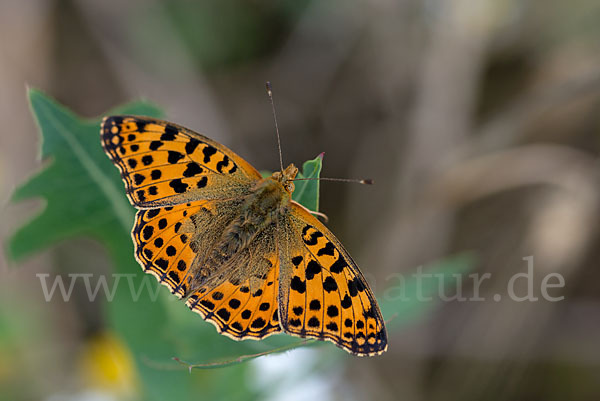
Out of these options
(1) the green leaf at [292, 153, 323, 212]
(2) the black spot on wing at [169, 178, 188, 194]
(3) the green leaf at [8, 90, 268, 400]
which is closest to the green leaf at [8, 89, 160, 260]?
(3) the green leaf at [8, 90, 268, 400]

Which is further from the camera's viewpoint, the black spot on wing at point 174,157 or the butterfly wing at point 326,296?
the black spot on wing at point 174,157

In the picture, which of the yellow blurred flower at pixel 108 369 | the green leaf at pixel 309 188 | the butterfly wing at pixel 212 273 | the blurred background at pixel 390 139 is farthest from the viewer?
the blurred background at pixel 390 139

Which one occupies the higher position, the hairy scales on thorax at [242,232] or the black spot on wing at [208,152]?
the black spot on wing at [208,152]

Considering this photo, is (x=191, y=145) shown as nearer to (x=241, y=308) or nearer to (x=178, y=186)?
(x=178, y=186)

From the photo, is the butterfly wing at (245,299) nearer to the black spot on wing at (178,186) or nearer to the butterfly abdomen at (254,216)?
the butterfly abdomen at (254,216)

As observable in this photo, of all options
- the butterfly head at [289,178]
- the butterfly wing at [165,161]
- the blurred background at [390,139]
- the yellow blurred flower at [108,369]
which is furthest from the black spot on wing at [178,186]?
the blurred background at [390,139]

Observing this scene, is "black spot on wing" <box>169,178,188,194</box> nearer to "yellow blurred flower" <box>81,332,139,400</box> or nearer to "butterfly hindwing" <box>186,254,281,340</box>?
"butterfly hindwing" <box>186,254,281,340</box>

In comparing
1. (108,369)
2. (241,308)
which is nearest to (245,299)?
(241,308)

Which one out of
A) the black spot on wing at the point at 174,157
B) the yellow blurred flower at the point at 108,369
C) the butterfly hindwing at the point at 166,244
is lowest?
the yellow blurred flower at the point at 108,369

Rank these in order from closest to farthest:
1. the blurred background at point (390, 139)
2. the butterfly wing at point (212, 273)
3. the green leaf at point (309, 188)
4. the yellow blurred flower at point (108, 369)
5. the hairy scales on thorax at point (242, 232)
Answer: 1. the green leaf at point (309, 188)
2. the butterfly wing at point (212, 273)
3. the hairy scales on thorax at point (242, 232)
4. the yellow blurred flower at point (108, 369)
5. the blurred background at point (390, 139)
